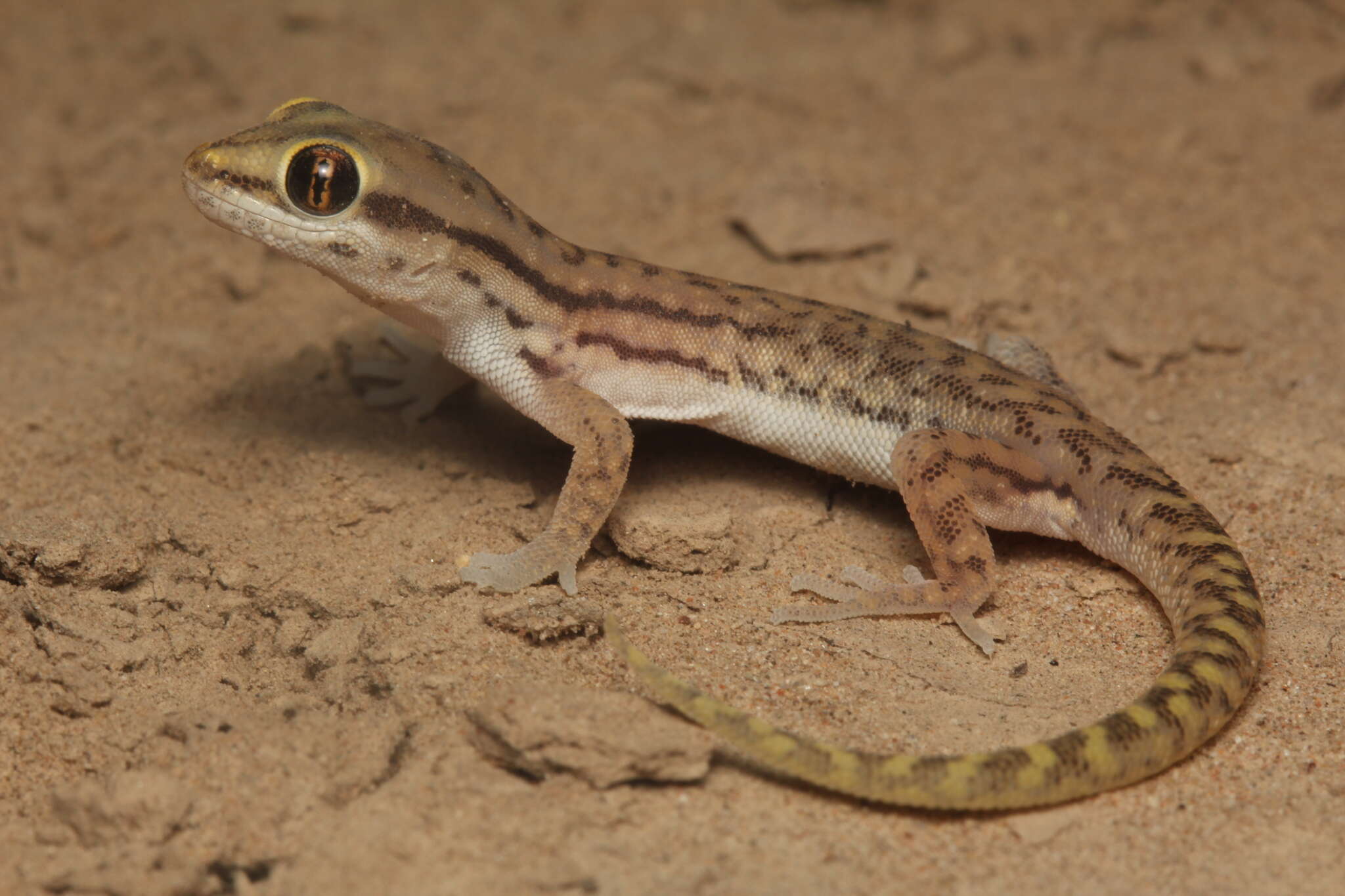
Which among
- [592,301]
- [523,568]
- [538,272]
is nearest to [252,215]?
[538,272]

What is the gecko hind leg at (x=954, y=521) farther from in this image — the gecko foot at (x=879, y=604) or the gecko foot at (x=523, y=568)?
the gecko foot at (x=523, y=568)

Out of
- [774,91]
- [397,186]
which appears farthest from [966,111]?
[397,186]

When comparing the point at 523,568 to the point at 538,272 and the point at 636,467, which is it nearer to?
the point at 636,467

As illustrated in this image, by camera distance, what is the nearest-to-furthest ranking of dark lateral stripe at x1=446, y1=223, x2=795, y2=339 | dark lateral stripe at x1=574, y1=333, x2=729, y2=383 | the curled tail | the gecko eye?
the curled tail, the gecko eye, dark lateral stripe at x1=446, y1=223, x2=795, y2=339, dark lateral stripe at x1=574, y1=333, x2=729, y2=383

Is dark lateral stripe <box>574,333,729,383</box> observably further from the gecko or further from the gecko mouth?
the gecko mouth

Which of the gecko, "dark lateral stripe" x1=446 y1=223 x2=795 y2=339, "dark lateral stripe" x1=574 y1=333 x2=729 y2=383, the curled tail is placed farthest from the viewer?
"dark lateral stripe" x1=574 y1=333 x2=729 y2=383

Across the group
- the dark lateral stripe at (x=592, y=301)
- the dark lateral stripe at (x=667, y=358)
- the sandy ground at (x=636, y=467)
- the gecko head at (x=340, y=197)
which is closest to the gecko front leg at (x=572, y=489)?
the sandy ground at (x=636, y=467)

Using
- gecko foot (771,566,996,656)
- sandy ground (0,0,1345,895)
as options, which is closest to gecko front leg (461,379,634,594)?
sandy ground (0,0,1345,895)

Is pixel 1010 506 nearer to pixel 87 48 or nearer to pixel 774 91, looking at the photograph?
pixel 774 91
